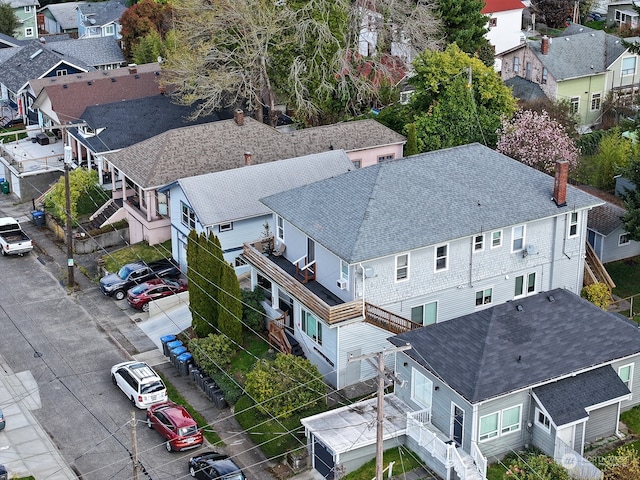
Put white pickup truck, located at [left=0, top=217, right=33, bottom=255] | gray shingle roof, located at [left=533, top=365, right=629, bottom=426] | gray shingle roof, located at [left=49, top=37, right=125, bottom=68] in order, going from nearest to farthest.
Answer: gray shingle roof, located at [left=533, top=365, right=629, bottom=426] → white pickup truck, located at [left=0, top=217, right=33, bottom=255] → gray shingle roof, located at [left=49, top=37, right=125, bottom=68]

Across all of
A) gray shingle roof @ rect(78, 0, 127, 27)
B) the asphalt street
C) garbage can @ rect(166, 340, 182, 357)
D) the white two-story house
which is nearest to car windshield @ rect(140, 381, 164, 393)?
the asphalt street

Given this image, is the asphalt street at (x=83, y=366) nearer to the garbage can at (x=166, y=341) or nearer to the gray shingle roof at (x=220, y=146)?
the garbage can at (x=166, y=341)

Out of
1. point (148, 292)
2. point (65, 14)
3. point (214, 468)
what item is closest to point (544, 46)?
point (148, 292)

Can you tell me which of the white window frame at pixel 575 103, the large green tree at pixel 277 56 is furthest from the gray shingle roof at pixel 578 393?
the white window frame at pixel 575 103

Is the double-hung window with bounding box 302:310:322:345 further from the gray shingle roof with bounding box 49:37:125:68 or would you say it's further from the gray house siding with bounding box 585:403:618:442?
the gray shingle roof with bounding box 49:37:125:68

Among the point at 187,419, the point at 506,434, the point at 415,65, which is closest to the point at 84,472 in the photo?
the point at 187,419
